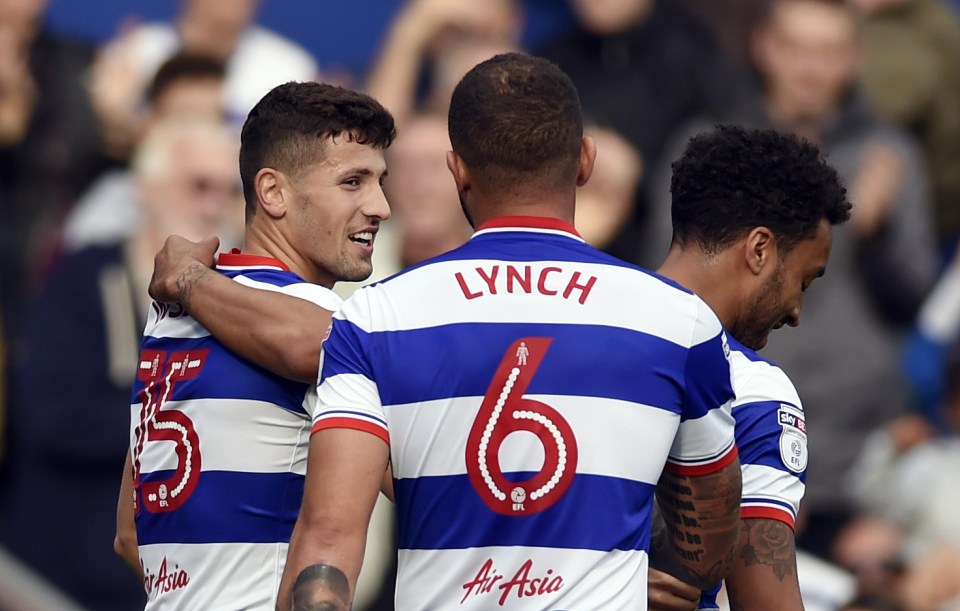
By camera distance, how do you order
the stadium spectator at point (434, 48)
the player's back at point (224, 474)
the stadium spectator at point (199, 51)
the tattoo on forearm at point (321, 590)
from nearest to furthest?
the tattoo on forearm at point (321, 590) → the player's back at point (224, 474) → the stadium spectator at point (199, 51) → the stadium spectator at point (434, 48)

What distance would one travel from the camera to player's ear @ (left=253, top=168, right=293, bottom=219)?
3727mm

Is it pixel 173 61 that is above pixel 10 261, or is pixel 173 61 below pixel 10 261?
above

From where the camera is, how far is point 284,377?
3514 mm

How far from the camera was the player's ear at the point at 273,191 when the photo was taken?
3.73 m

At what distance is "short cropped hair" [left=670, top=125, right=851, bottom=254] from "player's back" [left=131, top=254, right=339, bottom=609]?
0.84m

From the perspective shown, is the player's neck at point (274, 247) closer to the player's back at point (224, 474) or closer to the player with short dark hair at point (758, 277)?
the player's back at point (224, 474)

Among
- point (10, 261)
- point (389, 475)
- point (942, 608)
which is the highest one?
point (389, 475)

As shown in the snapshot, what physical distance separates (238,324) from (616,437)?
2.80 feet

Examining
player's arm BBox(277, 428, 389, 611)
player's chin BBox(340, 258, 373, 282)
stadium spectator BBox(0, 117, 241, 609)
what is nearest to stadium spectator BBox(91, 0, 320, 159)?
stadium spectator BBox(0, 117, 241, 609)

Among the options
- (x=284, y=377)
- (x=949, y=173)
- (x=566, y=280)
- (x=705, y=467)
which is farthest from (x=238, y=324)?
(x=949, y=173)

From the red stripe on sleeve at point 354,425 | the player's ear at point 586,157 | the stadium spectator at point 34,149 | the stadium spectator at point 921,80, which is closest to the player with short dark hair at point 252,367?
the red stripe on sleeve at point 354,425

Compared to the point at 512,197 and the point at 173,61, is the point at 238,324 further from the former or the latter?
the point at 173,61

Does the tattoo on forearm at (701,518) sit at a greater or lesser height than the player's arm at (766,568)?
greater

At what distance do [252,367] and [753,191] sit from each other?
116cm
